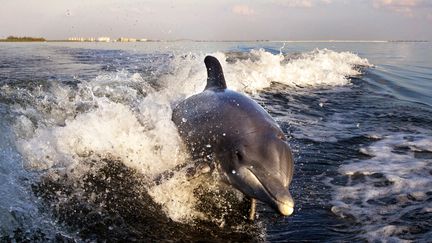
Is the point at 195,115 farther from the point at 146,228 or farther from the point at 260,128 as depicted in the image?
the point at 146,228

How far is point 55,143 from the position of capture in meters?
7.28

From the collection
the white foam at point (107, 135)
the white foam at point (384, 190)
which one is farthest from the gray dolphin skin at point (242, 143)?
the white foam at point (384, 190)

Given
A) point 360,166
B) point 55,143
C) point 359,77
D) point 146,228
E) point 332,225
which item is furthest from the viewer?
point 359,77

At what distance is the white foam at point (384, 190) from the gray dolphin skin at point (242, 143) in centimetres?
139

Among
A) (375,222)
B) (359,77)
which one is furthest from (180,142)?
(359,77)

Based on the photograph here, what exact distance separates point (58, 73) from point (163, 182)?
46.7ft

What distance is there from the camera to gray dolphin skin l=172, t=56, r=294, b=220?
463 cm

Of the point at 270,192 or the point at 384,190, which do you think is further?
the point at 384,190

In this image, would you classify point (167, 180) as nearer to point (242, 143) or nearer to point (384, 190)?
point (242, 143)

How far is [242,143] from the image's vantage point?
17.2 feet

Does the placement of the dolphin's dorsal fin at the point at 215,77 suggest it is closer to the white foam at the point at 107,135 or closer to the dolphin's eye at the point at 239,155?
the white foam at the point at 107,135

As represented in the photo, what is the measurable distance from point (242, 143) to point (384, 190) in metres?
2.75

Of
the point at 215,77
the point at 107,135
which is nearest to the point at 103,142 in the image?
the point at 107,135

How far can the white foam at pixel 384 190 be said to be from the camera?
5320mm
